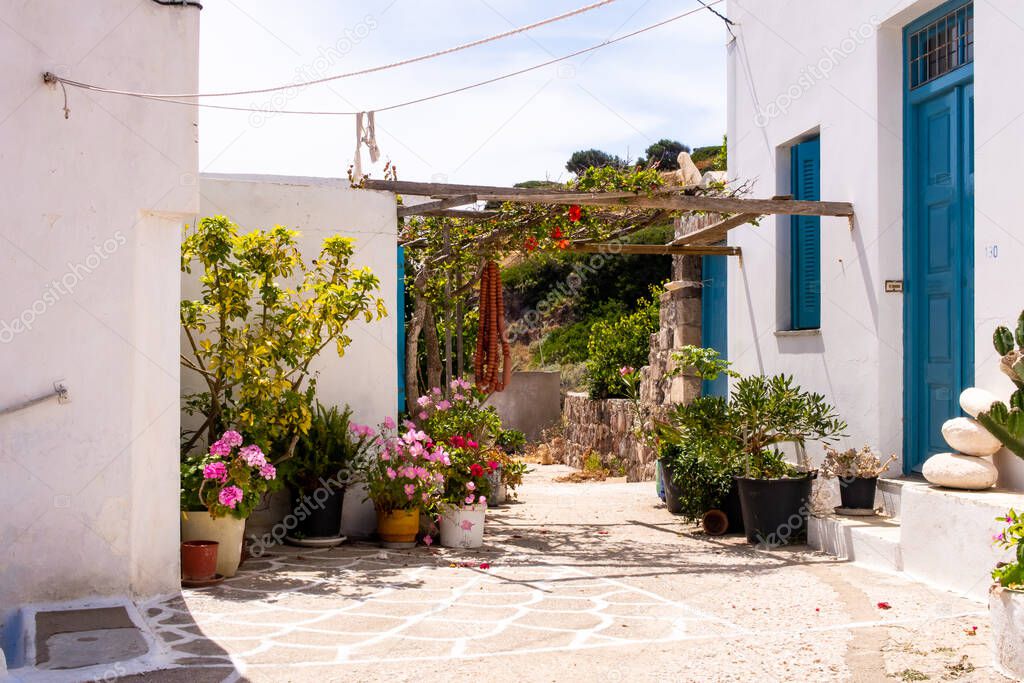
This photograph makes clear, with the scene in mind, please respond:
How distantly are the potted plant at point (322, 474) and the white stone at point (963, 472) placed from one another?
170 inches

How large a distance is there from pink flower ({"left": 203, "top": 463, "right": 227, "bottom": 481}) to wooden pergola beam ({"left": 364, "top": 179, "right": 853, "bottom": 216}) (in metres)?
2.60

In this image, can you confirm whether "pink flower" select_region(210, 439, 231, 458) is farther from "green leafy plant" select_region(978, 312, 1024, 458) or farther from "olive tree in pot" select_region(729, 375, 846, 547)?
"green leafy plant" select_region(978, 312, 1024, 458)

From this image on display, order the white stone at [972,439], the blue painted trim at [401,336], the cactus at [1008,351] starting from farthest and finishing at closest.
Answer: the blue painted trim at [401,336]
the white stone at [972,439]
the cactus at [1008,351]

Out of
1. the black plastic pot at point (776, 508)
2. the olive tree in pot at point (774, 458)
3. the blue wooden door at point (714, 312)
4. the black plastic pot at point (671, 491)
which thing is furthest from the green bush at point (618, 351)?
the black plastic pot at point (776, 508)

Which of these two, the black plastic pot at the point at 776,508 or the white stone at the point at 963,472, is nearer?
the white stone at the point at 963,472

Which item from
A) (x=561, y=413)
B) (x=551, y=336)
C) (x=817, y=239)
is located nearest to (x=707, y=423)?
(x=817, y=239)

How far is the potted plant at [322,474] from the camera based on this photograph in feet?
24.6

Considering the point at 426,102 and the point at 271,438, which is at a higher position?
the point at 426,102

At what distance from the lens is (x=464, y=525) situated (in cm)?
754

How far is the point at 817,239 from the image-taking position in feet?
30.3

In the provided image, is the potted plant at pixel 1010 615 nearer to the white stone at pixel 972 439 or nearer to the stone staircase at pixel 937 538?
the stone staircase at pixel 937 538

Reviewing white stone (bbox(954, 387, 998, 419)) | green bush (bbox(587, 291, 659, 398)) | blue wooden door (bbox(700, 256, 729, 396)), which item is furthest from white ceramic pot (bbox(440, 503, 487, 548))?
green bush (bbox(587, 291, 659, 398))

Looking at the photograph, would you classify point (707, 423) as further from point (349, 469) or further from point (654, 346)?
point (654, 346)

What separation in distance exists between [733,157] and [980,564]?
6.34 m
